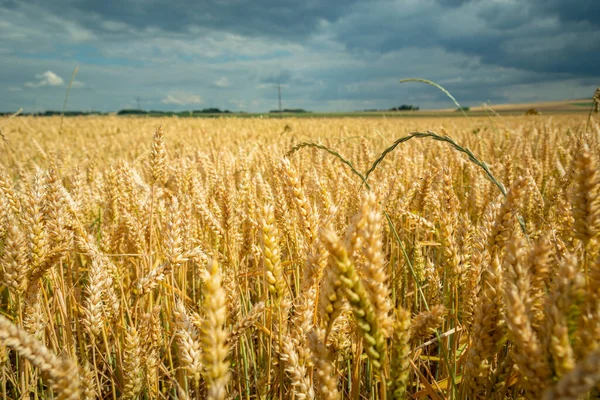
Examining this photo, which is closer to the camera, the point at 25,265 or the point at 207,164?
the point at 25,265

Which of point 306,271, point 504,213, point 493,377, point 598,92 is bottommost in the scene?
point 493,377

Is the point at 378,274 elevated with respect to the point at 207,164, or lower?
lower

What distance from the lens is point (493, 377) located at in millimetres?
943

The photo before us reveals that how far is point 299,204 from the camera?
41.4 inches

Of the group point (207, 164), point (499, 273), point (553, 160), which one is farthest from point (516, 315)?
point (553, 160)

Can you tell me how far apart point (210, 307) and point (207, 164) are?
88.7 inches

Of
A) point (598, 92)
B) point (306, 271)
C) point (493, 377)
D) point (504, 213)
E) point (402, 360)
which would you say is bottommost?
point (493, 377)

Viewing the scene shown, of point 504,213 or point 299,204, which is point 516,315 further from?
point 299,204

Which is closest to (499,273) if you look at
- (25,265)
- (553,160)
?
(25,265)

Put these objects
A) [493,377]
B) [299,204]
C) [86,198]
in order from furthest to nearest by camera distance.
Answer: [86,198]
[299,204]
[493,377]

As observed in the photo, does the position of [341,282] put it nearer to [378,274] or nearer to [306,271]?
[378,274]

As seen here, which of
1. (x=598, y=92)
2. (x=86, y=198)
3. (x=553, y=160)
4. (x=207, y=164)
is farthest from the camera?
(x=553, y=160)

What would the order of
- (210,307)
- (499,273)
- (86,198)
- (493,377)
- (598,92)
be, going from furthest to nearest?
(86,198), (598,92), (493,377), (499,273), (210,307)

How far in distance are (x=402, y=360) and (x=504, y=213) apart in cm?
49
